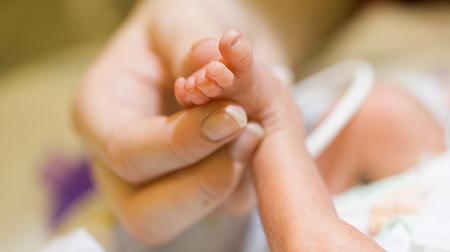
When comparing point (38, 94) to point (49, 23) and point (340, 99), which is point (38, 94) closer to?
point (49, 23)

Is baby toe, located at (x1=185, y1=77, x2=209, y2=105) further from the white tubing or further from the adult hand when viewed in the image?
the white tubing

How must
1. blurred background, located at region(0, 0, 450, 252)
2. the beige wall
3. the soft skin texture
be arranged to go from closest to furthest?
the soft skin texture, blurred background, located at region(0, 0, 450, 252), the beige wall

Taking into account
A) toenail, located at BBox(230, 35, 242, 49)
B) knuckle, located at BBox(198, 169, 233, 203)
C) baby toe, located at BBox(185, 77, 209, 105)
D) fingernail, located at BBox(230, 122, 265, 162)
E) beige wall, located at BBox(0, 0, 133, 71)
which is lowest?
knuckle, located at BBox(198, 169, 233, 203)

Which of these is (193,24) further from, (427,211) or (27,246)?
(27,246)

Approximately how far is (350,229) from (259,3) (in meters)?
0.43

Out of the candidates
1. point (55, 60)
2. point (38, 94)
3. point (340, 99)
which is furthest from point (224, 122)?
point (55, 60)

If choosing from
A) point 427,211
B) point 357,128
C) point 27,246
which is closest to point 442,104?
point 357,128

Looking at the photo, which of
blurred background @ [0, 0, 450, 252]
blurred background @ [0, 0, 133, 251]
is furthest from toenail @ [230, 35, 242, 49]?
blurred background @ [0, 0, 133, 251]

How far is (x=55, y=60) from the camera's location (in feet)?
3.37

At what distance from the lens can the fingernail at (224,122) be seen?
0.31m

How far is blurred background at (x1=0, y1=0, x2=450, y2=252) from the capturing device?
738mm

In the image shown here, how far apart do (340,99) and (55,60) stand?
666 mm

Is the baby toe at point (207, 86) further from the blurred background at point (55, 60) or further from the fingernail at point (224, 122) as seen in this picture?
the blurred background at point (55, 60)

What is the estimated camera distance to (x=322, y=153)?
19.4 inches
